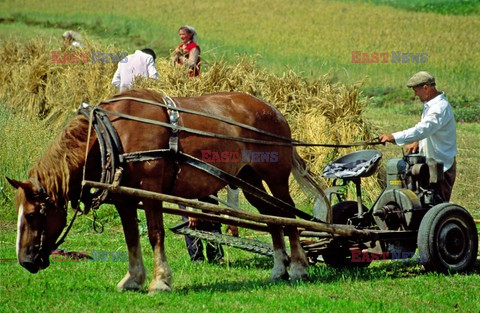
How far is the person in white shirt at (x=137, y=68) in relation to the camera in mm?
13797

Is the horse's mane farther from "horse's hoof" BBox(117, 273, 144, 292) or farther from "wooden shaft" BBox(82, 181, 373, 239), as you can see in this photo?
"horse's hoof" BBox(117, 273, 144, 292)

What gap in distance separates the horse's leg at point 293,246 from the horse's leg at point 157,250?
1.47 metres

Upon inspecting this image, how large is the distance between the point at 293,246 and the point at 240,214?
1.14 m

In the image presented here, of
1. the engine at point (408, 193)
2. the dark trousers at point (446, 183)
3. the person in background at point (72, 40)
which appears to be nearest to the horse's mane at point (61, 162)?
the engine at point (408, 193)

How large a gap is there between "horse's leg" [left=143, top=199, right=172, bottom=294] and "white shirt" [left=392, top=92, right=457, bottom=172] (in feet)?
8.85

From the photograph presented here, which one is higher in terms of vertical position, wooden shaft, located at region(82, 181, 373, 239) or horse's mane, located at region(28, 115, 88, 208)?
horse's mane, located at region(28, 115, 88, 208)

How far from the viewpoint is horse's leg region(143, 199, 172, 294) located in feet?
24.1

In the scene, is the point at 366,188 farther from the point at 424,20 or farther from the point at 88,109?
the point at 424,20

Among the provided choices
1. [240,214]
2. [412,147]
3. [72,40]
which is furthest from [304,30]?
[240,214]

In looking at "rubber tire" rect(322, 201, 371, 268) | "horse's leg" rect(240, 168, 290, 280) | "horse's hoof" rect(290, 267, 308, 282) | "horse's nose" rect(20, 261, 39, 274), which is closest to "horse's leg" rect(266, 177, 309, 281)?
A: "horse's hoof" rect(290, 267, 308, 282)

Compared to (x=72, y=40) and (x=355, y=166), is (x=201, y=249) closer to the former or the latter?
(x=355, y=166)

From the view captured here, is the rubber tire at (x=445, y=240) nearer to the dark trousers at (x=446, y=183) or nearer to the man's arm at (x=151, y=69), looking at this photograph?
the dark trousers at (x=446, y=183)

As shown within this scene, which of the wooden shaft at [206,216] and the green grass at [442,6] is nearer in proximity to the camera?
the wooden shaft at [206,216]

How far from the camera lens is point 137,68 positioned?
547 inches
